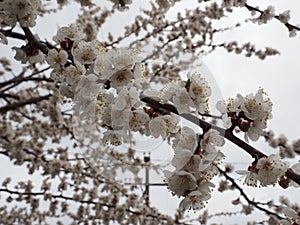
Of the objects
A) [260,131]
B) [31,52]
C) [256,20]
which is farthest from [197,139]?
[256,20]

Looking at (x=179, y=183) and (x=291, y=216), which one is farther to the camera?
(x=291, y=216)

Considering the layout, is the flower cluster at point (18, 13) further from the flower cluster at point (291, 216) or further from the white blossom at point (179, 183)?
the flower cluster at point (291, 216)

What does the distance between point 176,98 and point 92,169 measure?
4.35m

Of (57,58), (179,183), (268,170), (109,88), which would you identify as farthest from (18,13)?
(268,170)

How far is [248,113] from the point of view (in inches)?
63.1

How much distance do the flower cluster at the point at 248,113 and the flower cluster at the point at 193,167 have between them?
0.17 metres

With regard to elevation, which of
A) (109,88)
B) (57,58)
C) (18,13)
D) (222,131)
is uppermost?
(18,13)

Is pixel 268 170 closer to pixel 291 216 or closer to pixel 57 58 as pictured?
pixel 291 216

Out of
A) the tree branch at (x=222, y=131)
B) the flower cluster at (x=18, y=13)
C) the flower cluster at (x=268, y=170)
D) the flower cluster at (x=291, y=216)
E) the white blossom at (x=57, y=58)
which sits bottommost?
the flower cluster at (x=291, y=216)

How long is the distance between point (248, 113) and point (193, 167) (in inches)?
15.5

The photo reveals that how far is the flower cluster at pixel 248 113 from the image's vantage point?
1.61 meters

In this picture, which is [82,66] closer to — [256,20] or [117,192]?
[256,20]

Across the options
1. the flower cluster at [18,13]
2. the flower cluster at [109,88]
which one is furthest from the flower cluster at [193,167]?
the flower cluster at [18,13]

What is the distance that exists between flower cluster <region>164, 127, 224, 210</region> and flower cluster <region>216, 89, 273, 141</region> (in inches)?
6.7
